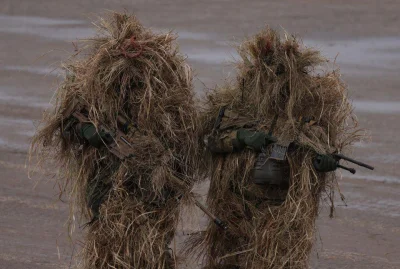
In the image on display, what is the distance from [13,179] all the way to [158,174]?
4.69 metres

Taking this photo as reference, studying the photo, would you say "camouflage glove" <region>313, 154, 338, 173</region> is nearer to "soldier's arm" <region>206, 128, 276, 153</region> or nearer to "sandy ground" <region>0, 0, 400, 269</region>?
"soldier's arm" <region>206, 128, 276, 153</region>

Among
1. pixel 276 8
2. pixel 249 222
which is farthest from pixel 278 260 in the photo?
pixel 276 8

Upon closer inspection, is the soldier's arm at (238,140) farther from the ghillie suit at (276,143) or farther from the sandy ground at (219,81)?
the sandy ground at (219,81)

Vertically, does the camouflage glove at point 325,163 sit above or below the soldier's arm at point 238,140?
below

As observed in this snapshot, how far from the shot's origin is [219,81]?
1350cm

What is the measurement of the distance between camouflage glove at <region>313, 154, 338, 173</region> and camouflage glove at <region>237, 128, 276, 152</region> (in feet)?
1.14

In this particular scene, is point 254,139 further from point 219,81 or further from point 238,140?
point 219,81

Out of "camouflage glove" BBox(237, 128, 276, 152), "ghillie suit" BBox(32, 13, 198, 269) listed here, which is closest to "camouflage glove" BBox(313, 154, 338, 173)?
"camouflage glove" BBox(237, 128, 276, 152)

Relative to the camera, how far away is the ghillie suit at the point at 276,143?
7.35 metres

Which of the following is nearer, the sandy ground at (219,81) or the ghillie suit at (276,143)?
the ghillie suit at (276,143)

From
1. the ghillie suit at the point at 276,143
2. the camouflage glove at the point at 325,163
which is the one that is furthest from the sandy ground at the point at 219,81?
the camouflage glove at the point at 325,163

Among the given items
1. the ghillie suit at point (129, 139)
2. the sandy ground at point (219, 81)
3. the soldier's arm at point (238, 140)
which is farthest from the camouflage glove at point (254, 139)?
the sandy ground at point (219, 81)

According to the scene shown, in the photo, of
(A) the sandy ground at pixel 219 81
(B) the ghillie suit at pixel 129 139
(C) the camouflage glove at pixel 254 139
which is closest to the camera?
(B) the ghillie suit at pixel 129 139

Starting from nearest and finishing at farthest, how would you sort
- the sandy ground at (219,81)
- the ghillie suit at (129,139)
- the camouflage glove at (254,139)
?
the ghillie suit at (129,139), the camouflage glove at (254,139), the sandy ground at (219,81)
